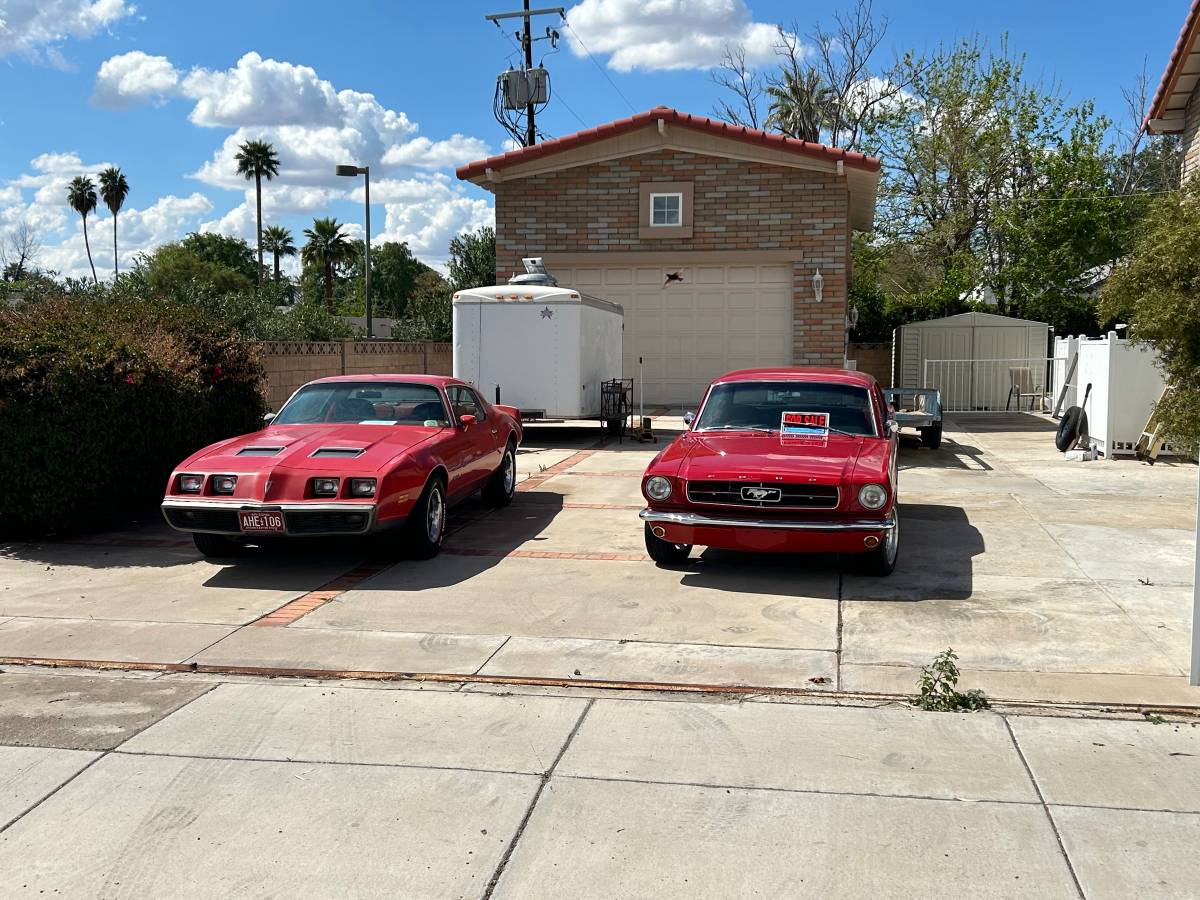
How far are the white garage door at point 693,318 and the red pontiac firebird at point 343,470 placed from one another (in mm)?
11674

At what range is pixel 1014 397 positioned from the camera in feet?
75.5

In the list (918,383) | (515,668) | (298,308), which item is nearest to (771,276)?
(918,383)

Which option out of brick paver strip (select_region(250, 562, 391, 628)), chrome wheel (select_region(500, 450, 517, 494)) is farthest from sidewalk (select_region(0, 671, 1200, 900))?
chrome wheel (select_region(500, 450, 517, 494))

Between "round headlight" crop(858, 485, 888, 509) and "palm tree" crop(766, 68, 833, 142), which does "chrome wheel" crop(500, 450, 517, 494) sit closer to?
"round headlight" crop(858, 485, 888, 509)

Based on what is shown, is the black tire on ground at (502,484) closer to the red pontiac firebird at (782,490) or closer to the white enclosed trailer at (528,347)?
the red pontiac firebird at (782,490)

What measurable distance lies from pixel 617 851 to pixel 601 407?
44.0 ft

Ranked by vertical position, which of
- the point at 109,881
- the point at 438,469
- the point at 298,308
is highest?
the point at 298,308

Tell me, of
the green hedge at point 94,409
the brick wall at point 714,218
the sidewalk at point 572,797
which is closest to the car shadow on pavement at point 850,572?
the sidewalk at point 572,797

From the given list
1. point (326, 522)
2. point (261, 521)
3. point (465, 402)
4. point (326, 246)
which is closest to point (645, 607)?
point (326, 522)

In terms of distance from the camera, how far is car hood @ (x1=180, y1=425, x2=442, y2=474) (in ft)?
25.3

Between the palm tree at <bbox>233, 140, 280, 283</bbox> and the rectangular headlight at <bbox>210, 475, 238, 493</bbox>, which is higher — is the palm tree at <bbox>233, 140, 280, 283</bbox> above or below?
above

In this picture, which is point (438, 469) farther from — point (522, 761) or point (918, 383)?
point (918, 383)

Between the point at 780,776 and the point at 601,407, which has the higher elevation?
the point at 601,407

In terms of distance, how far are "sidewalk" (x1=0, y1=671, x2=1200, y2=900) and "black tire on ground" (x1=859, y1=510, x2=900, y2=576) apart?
2.45 meters
